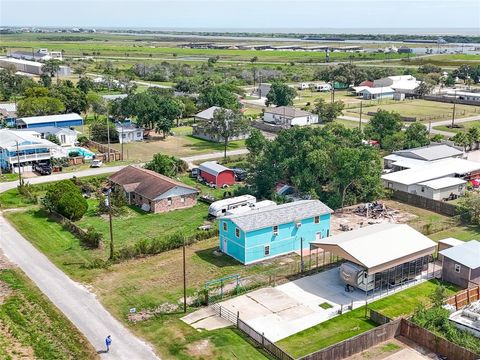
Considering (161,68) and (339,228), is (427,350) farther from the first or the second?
(161,68)

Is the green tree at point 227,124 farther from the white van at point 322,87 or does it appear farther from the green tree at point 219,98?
the white van at point 322,87

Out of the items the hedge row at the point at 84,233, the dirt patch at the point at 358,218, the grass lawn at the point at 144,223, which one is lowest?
the grass lawn at the point at 144,223

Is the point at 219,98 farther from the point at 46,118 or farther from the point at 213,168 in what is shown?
the point at 213,168

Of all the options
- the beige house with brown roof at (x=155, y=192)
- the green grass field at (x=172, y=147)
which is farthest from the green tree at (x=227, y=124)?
the beige house with brown roof at (x=155, y=192)

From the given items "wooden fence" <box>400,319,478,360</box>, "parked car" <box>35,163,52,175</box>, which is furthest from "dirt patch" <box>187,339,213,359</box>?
"parked car" <box>35,163,52,175</box>

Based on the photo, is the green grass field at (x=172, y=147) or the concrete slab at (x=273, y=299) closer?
the concrete slab at (x=273, y=299)

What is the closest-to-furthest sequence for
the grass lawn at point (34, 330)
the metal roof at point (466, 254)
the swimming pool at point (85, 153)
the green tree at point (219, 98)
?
the grass lawn at point (34, 330) < the metal roof at point (466, 254) < the swimming pool at point (85, 153) < the green tree at point (219, 98)

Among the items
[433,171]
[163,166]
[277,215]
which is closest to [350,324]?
[277,215]
